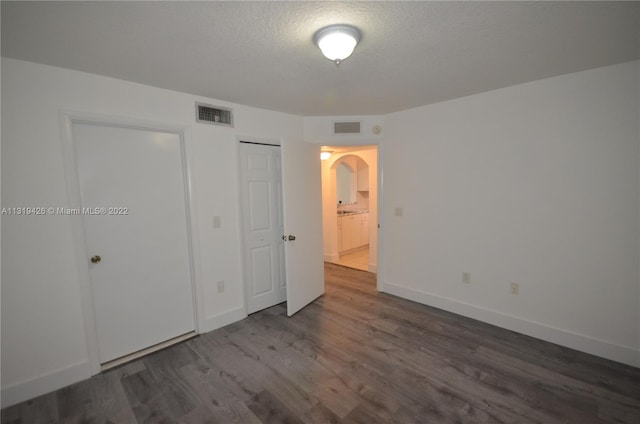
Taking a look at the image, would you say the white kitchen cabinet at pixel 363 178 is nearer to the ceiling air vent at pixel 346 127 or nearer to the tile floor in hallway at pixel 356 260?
the tile floor in hallway at pixel 356 260

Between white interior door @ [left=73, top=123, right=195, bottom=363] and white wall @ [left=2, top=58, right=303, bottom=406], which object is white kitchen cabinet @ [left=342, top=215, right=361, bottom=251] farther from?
white wall @ [left=2, top=58, right=303, bottom=406]

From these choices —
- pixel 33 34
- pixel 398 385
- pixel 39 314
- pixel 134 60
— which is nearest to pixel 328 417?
pixel 398 385

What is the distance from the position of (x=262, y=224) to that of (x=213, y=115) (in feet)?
4.33

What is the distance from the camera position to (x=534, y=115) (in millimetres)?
2492

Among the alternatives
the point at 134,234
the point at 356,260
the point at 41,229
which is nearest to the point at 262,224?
the point at 134,234

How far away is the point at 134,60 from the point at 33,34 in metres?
0.49

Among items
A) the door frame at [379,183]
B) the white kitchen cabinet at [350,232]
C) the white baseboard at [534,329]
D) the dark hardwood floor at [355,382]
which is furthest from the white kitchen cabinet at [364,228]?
the dark hardwood floor at [355,382]

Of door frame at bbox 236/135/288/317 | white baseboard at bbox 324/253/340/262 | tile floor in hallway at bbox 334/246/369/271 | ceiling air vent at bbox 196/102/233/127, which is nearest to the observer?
ceiling air vent at bbox 196/102/233/127

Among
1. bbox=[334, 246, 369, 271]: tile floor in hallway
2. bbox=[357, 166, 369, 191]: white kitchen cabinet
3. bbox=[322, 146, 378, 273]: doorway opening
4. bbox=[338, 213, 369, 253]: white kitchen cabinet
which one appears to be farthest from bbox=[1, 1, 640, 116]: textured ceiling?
bbox=[357, 166, 369, 191]: white kitchen cabinet

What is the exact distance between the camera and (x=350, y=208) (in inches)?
277

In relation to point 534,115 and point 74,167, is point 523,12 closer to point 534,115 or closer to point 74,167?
point 534,115

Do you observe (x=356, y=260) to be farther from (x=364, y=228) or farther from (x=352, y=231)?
(x=364, y=228)

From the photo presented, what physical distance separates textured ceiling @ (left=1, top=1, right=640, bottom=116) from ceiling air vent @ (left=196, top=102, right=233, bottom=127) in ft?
0.67

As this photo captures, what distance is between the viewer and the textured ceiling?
141cm
